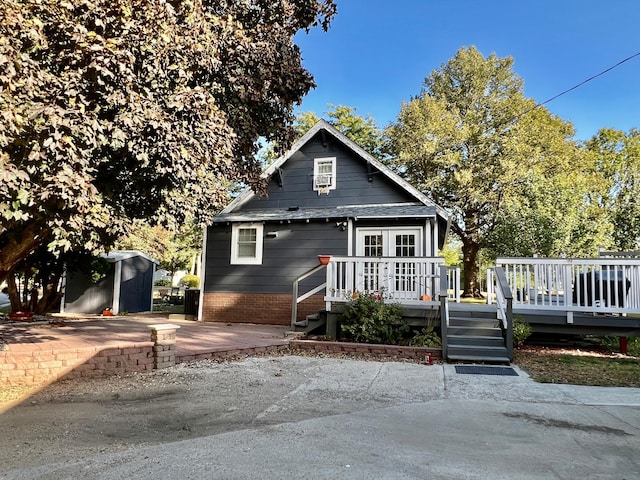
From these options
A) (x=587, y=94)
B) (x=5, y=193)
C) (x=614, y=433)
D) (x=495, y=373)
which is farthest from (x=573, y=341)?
(x=5, y=193)

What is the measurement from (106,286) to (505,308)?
1324 centimetres

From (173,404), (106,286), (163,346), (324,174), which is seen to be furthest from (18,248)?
(106,286)

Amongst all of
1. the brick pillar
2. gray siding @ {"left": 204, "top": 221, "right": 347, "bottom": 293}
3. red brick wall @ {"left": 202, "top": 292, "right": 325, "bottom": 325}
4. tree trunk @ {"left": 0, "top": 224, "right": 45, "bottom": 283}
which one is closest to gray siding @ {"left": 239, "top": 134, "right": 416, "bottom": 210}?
gray siding @ {"left": 204, "top": 221, "right": 347, "bottom": 293}

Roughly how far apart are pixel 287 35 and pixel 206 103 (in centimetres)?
241

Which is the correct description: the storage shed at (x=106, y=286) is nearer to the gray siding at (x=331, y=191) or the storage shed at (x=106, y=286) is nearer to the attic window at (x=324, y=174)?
the gray siding at (x=331, y=191)

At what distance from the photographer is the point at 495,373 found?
6418 mm

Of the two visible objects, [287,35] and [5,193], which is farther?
[287,35]

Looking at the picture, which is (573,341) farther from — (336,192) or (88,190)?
(88,190)

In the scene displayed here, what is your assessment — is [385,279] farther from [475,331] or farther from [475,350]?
[475,350]

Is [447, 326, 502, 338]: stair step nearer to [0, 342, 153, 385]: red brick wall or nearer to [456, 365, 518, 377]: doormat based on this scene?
[456, 365, 518, 377]: doormat

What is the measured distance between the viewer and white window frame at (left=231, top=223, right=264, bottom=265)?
12.3 m

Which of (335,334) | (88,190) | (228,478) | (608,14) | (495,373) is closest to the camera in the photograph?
(228,478)

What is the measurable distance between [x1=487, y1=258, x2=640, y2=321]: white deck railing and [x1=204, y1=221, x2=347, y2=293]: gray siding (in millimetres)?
4746

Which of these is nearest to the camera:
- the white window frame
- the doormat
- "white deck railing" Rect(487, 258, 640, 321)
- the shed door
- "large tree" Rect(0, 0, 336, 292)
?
"large tree" Rect(0, 0, 336, 292)
